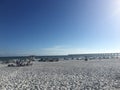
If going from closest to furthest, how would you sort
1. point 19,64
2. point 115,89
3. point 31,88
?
point 115,89 → point 31,88 → point 19,64

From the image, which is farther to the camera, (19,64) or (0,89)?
(19,64)

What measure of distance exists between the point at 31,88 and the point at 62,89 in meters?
2.13

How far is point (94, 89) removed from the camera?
33.1 ft

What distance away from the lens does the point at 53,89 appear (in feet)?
34.1

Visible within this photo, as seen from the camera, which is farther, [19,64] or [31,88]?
[19,64]

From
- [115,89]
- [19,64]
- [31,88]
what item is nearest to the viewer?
[115,89]

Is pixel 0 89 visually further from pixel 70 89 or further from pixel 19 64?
pixel 19 64

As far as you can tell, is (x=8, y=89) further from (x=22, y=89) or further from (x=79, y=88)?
(x=79, y=88)

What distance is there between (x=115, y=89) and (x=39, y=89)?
486 centimetres

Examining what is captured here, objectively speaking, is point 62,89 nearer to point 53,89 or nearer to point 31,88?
point 53,89

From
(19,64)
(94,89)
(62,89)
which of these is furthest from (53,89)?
(19,64)

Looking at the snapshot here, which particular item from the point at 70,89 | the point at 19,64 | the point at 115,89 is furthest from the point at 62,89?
the point at 19,64

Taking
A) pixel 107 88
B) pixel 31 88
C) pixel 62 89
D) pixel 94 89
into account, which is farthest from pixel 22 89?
pixel 107 88

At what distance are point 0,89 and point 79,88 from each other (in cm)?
523
